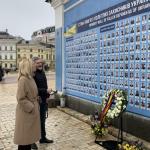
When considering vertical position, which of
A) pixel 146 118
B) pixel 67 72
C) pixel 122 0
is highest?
pixel 122 0

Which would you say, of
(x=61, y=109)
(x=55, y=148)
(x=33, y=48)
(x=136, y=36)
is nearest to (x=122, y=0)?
(x=136, y=36)

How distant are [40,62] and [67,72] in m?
4.32

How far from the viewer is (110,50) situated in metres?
7.79

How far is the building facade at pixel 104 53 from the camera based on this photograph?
262 inches

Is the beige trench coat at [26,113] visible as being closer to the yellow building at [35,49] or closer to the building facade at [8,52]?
the yellow building at [35,49]

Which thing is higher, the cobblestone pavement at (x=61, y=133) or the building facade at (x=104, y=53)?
the building facade at (x=104, y=53)

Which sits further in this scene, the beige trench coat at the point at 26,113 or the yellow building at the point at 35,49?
the yellow building at the point at 35,49

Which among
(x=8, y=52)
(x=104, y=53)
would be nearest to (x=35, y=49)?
(x=8, y=52)

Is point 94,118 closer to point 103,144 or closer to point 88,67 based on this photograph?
point 103,144

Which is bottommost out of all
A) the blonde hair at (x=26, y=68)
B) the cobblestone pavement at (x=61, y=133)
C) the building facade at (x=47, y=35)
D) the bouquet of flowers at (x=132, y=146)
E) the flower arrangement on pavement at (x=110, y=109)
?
A: the cobblestone pavement at (x=61, y=133)

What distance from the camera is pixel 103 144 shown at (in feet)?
21.4

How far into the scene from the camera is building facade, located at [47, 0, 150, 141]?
665 centimetres

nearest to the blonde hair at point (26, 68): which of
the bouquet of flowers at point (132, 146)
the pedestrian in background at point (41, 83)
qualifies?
the pedestrian in background at point (41, 83)

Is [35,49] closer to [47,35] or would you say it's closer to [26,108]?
[47,35]
